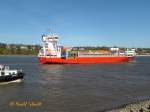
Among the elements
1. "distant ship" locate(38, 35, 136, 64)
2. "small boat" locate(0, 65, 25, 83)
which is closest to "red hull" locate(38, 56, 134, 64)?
"distant ship" locate(38, 35, 136, 64)

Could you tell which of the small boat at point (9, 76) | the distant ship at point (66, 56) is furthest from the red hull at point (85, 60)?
Answer: the small boat at point (9, 76)

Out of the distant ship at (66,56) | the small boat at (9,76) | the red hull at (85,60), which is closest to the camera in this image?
the small boat at (9,76)

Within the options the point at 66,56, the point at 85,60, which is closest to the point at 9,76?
the point at 66,56

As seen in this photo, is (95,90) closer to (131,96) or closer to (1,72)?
(131,96)

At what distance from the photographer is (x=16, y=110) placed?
24.7 metres

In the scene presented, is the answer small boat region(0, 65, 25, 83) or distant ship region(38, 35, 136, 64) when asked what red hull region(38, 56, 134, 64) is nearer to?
distant ship region(38, 35, 136, 64)

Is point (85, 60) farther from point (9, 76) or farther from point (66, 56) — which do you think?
point (9, 76)

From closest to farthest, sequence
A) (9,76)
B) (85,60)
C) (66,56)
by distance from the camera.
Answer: (9,76), (66,56), (85,60)

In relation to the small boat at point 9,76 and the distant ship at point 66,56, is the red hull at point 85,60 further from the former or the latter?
the small boat at point 9,76

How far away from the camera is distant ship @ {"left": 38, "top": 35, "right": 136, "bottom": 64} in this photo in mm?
99562

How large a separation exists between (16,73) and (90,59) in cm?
6745

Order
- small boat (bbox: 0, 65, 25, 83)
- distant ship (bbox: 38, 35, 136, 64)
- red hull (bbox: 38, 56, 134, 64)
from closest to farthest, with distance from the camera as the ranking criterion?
small boat (bbox: 0, 65, 25, 83) < red hull (bbox: 38, 56, 134, 64) < distant ship (bbox: 38, 35, 136, 64)

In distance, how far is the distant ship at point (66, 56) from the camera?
327ft

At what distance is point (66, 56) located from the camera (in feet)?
344
